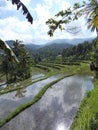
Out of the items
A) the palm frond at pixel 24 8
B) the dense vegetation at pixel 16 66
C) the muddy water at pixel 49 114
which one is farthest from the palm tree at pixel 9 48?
the dense vegetation at pixel 16 66

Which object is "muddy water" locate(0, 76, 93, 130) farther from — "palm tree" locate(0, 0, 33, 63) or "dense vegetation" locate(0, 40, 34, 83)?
"dense vegetation" locate(0, 40, 34, 83)

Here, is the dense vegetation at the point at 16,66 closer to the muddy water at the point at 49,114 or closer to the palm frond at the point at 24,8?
the muddy water at the point at 49,114

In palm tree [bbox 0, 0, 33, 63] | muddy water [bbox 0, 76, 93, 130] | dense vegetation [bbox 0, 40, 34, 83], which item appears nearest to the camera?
palm tree [bbox 0, 0, 33, 63]

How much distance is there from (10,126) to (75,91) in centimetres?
1159

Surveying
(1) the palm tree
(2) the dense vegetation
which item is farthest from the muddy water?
(2) the dense vegetation

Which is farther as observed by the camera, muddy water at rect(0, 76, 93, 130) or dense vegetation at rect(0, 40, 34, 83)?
dense vegetation at rect(0, 40, 34, 83)

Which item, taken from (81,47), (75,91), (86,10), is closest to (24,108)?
(75,91)

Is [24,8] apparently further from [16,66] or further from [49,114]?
[16,66]

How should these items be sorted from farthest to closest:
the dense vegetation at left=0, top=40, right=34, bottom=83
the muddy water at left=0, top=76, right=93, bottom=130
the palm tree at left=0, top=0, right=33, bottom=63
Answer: the dense vegetation at left=0, top=40, right=34, bottom=83 < the muddy water at left=0, top=76, right=93, bottom=130 < the palm tree at left=0, top=0, right=33, bottom=63

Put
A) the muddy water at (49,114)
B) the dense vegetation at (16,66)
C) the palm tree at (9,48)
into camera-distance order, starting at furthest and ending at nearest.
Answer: the dense vegetation at (16,66)
the muddy water at (49,114)
the palm tree at (9,48)

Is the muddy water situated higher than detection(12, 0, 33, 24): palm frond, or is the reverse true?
detection(12, 0, 33, 24): palm frond

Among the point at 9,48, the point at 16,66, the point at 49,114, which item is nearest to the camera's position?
the point at 9,48

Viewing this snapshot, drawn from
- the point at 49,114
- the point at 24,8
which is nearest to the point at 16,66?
the point at 49,114

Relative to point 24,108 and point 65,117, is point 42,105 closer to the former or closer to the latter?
point 24,108
